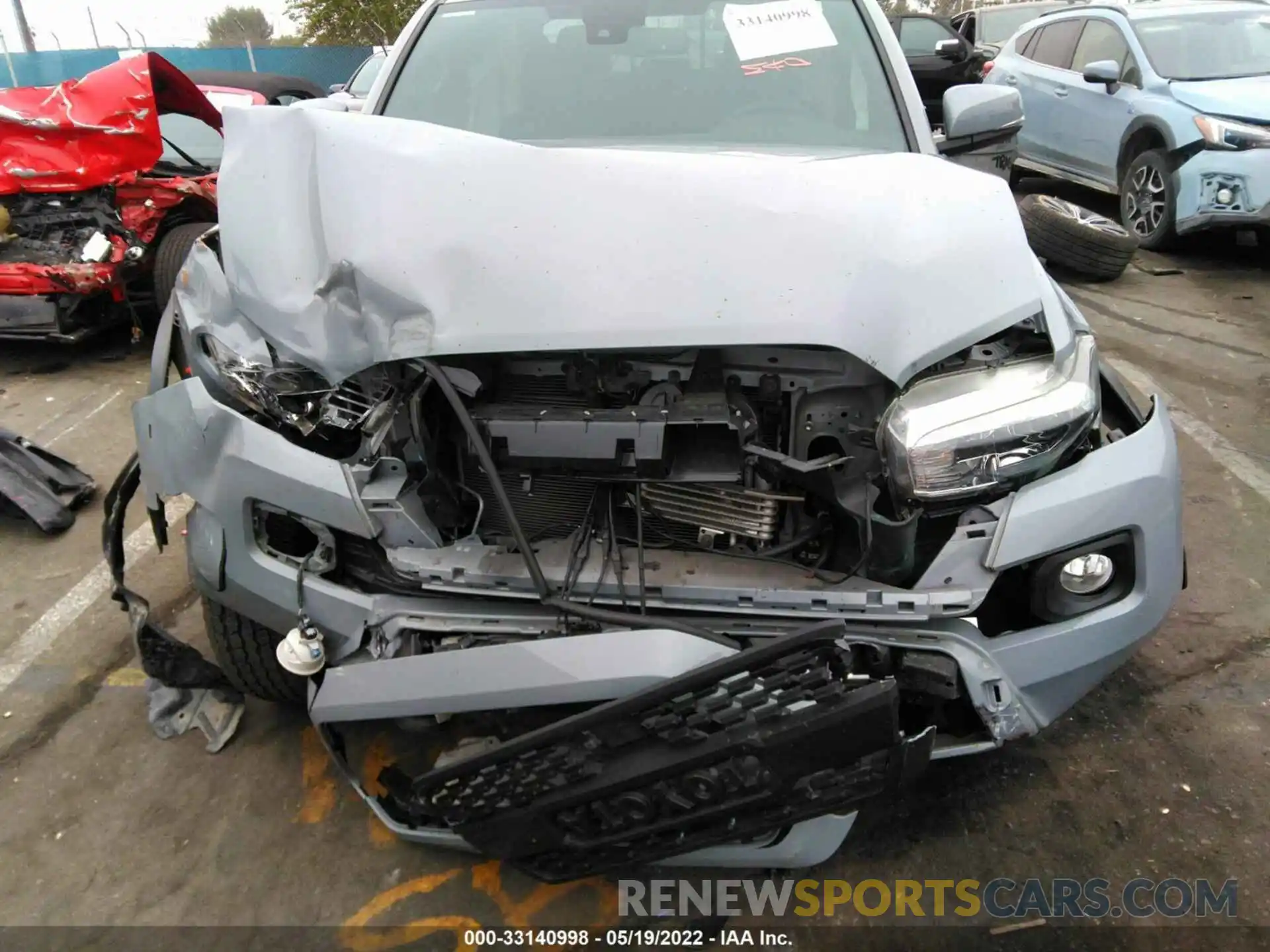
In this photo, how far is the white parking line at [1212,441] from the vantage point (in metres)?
3.58

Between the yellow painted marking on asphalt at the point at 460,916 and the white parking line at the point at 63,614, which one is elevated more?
the white parking line at the point at 63,614

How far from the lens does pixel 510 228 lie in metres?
1.78

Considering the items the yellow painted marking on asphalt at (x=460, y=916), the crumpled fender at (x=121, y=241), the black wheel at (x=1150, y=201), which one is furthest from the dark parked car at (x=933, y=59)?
the yellow painted marking on asphalt at (x=460, y=916)

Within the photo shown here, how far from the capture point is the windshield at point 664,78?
2607 millimetres

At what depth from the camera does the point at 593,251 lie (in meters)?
1.72

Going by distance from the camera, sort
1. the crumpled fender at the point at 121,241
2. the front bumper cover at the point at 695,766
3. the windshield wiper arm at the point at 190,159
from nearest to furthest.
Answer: the front bumper cover at the point at 695,766 → the crumpled fender at the point at 121,241 → the windshield wiper arm at the point at 190,159

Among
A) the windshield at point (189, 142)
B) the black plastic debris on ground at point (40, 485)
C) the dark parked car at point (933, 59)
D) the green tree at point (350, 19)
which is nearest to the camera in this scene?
the black plastic debris on ground at point (40, 485)

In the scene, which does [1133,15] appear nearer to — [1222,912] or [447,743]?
[1222,912]

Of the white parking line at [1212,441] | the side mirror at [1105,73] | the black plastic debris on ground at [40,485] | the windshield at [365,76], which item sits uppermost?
the windshield at [365,76]

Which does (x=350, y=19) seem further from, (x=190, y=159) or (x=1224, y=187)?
(x=1224, y=187)

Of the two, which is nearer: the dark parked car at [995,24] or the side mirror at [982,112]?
the side mirror at [982,112]

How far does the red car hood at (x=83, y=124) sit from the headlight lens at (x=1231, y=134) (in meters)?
6.13

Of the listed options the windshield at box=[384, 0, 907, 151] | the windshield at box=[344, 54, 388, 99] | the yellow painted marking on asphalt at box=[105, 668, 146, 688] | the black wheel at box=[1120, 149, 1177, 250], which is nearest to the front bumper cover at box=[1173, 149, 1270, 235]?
the black wheel at box=[1120, 149, 1177, 250]

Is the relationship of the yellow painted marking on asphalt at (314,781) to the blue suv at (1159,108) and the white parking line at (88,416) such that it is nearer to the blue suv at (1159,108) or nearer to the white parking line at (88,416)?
the white parking line at (88,416)
